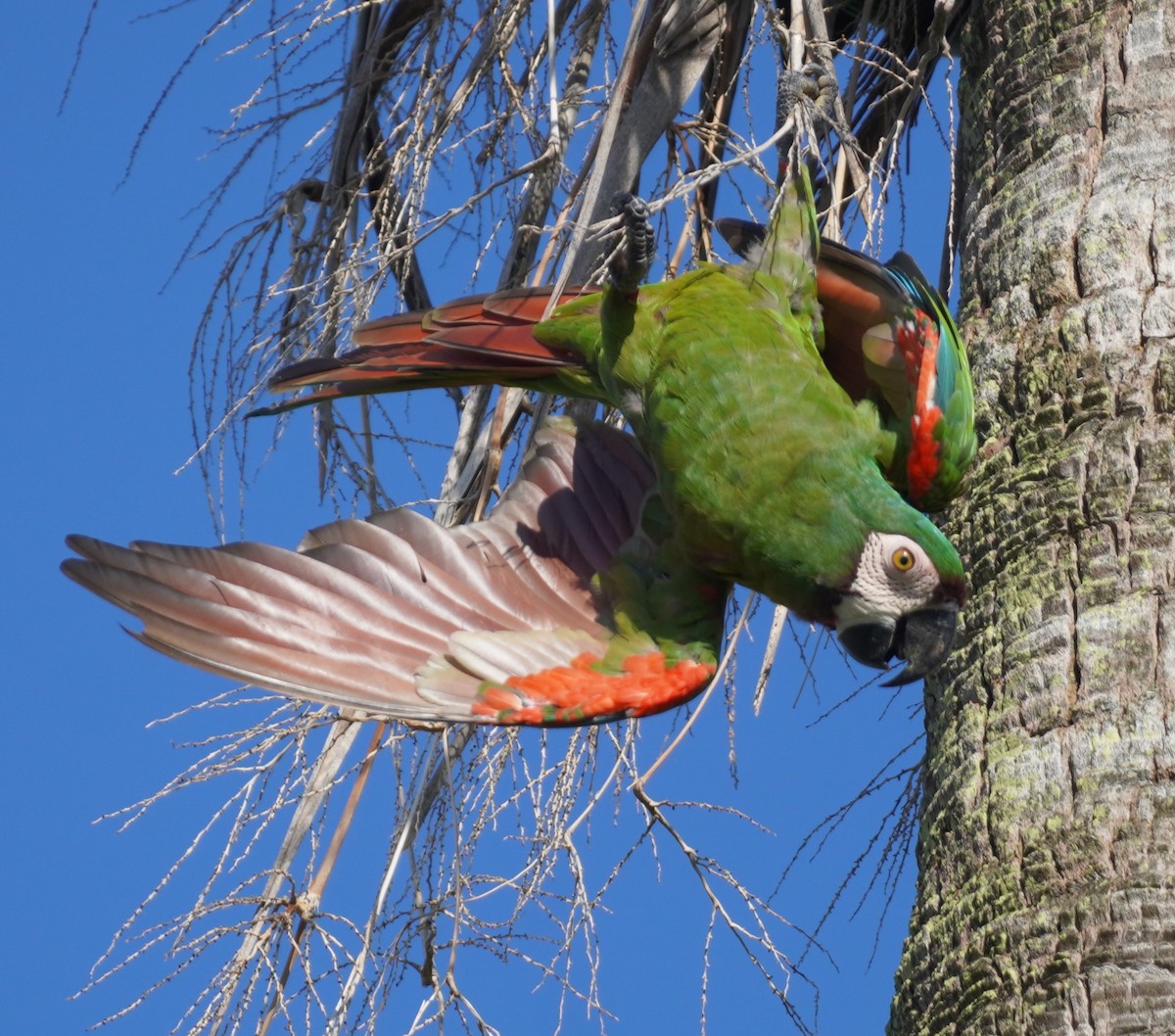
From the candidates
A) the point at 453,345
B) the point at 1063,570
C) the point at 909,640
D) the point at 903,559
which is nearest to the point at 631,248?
the point at 453,345

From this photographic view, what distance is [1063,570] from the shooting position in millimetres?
1801

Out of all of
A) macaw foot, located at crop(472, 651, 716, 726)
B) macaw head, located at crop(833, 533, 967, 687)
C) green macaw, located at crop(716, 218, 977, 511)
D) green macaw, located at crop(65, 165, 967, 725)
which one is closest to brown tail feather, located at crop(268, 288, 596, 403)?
green macaw, located at crop(65, 165, 967, 725)

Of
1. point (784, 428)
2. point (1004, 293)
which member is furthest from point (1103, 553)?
point (784, 428)

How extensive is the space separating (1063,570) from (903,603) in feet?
1.23

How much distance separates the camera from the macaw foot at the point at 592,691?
2230mm

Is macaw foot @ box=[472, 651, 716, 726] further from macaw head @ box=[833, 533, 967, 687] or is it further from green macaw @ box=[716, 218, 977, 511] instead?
green macaw @ box=[716, 218, 977, 511]

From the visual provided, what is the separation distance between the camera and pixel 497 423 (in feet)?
7.97

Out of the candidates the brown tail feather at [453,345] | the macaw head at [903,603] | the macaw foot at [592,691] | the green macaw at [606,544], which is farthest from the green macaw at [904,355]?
the macaw foot at [592,691]

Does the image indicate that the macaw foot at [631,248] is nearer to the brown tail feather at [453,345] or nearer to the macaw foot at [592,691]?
the brown tail feather at [453,345]

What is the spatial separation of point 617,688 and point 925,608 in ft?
1.75

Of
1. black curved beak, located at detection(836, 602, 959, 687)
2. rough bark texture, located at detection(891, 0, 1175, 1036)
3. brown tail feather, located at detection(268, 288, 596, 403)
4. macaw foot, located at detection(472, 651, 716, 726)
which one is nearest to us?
rough bark texture, located at detection(891, 0, 1175, 1036)

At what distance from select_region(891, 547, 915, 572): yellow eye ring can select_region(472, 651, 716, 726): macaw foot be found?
42 cm

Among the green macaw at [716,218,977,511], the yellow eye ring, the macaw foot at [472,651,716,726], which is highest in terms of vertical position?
the green macaw at [716,218,977,511]

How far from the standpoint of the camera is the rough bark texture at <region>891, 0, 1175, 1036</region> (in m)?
1.58
